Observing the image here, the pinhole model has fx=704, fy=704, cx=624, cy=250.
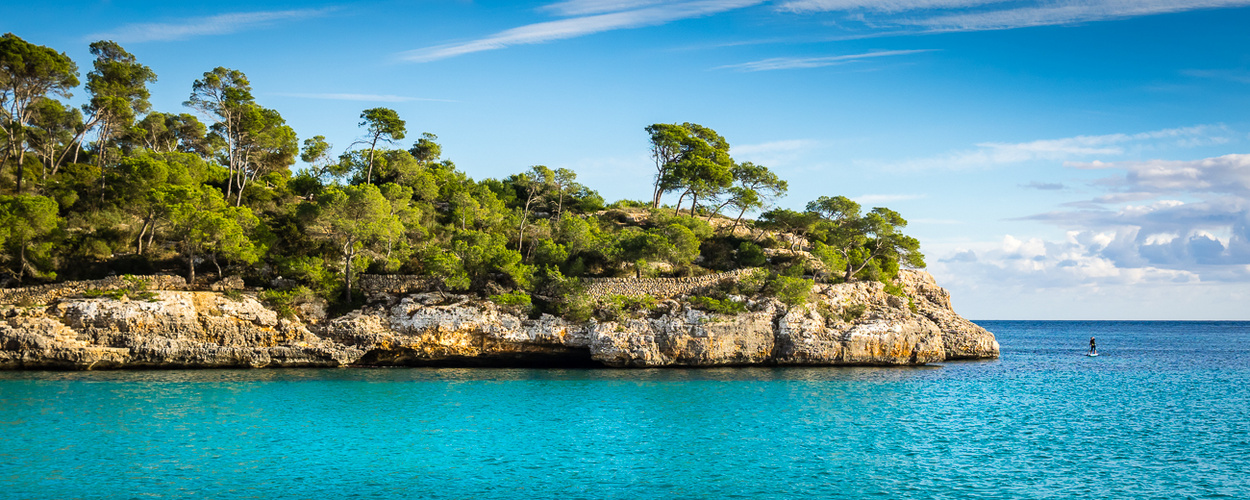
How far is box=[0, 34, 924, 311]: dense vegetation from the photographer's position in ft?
144

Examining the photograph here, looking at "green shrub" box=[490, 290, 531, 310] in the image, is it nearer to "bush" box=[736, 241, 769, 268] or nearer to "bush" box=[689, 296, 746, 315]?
"bush" box=[689, 296, 746, 315]

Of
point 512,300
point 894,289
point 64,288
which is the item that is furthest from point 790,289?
point 64,288

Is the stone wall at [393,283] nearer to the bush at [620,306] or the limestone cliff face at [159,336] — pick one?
the limestone cliff face at [159,336]

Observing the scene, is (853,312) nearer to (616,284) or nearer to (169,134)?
(616,284)

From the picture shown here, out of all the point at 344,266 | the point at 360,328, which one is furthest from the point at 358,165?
the point at 360,328

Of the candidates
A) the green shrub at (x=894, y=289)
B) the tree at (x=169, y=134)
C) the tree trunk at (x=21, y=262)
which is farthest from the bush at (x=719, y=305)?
the tree at (x=169, y=134)

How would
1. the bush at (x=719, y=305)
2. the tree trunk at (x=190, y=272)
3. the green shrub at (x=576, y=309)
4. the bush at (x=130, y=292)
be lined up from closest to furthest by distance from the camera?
1. the bush at (x=130, y=292)
2. the tree trunk at (x=190, y=272)
3. the green shrub at (x=576, y=309)
4. the bush at (x=719, y=305)

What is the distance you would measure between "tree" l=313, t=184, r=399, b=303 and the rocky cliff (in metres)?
4.36

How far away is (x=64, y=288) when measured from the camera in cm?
3938

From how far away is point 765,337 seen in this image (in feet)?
146

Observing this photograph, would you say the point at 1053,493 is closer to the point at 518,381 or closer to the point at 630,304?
the point at 518,381

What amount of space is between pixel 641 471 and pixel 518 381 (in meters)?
18.9

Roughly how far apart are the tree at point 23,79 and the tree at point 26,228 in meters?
9.97

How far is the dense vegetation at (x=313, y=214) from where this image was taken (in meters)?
43.8
